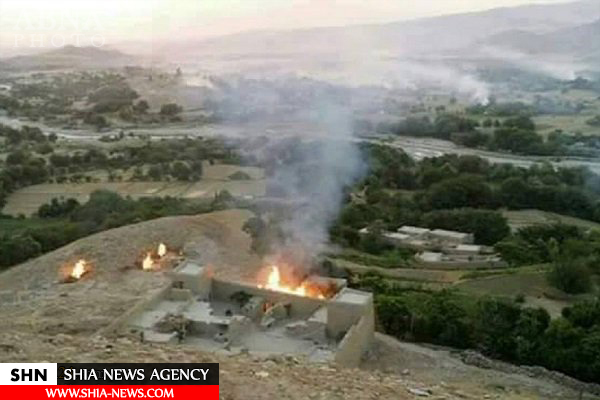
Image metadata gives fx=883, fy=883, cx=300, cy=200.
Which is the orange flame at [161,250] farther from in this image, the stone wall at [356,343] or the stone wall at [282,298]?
the stone wall at [356,343]

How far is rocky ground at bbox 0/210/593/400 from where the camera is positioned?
8375 mm

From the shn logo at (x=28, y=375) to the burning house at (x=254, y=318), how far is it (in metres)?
3.63

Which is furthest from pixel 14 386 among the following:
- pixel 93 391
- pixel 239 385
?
pixel 239 385

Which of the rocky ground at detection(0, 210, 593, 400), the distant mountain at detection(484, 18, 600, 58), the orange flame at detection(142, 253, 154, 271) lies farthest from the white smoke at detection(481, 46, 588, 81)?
the orange flame at detection(142, 253, 154, 271)

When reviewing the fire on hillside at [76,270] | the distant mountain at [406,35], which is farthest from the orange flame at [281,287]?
the distant mountain at [406,35]

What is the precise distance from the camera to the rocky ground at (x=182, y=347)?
27.5 feet

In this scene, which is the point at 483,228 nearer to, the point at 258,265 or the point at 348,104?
the point at 258,265

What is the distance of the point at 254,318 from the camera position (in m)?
13.0

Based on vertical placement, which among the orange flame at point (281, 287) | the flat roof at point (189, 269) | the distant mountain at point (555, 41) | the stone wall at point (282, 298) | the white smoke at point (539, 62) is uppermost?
the distant mountain at point (555, 41)

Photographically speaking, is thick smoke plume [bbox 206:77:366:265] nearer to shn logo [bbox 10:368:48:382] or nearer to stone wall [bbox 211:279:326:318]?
stone wall [bbox 211:279:326:318]

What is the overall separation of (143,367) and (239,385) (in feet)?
3.01

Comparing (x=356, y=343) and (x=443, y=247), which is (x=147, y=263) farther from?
(x=443, y=247)

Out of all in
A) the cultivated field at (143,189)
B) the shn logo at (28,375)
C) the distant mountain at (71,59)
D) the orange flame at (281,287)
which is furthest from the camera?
the distant mountain at (71,59)

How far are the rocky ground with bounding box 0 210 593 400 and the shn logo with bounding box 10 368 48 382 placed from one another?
90cm
